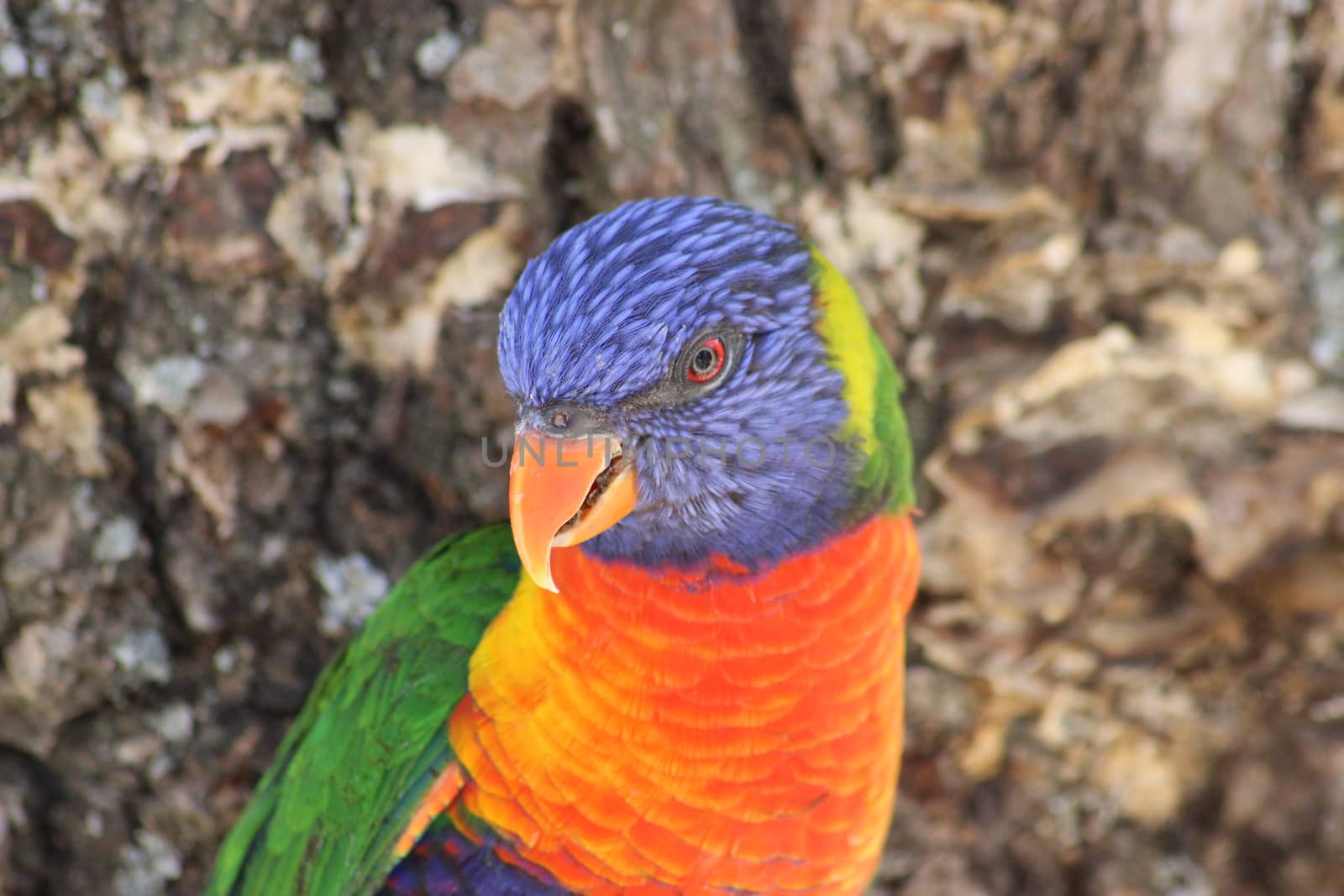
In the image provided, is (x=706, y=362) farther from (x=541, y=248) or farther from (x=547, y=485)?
(x=541, y=248)

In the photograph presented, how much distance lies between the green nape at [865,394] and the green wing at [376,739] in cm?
60

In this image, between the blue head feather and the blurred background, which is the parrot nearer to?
the blue head feather

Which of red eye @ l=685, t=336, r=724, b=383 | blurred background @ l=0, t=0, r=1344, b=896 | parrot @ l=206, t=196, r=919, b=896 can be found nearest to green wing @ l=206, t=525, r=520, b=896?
parrot @ l=206, t=196, r=919, b=896

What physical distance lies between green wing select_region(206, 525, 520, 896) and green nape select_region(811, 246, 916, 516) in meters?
0.60

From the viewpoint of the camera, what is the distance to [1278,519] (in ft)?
6.08

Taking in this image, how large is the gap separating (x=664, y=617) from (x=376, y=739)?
518mm

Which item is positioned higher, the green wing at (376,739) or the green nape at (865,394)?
the green nape at (865,394)

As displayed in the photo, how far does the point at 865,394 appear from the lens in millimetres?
1500

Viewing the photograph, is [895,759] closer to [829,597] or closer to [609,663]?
[829,597]

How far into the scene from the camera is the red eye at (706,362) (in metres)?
1.34

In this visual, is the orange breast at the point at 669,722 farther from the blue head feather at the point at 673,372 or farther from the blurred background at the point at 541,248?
the blurred background at the point at 541,248

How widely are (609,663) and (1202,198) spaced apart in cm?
143

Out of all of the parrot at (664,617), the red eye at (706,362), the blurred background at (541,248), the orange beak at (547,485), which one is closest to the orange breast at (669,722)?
the parrot at (664,617)

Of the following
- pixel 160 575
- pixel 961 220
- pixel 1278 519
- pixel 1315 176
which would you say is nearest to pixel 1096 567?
pixel 1278 519
